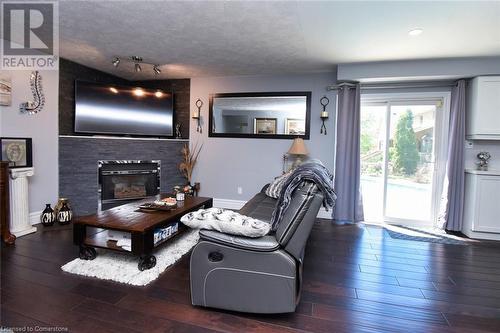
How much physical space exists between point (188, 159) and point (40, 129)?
84.8 inches

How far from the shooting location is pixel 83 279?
217cm

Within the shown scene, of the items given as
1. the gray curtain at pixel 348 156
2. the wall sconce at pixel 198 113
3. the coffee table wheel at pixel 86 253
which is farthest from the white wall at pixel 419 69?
the coffee table wheel at pixel 86 253

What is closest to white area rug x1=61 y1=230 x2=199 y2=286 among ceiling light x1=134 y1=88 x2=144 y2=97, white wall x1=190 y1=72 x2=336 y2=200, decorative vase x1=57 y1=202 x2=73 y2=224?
decorative vase x1=57 y1=202 x2=73 y2=224

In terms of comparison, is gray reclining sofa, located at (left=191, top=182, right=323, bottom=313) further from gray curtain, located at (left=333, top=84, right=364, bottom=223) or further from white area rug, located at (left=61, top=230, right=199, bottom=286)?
gray curtain, located at (left=333, top=84, right=364, bottom=223)

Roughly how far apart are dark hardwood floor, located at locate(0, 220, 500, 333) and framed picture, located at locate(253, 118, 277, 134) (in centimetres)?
229

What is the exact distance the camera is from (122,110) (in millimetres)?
4414

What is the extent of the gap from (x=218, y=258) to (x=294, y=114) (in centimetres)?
322

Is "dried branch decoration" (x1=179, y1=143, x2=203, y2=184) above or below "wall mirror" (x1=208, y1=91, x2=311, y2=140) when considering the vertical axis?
below

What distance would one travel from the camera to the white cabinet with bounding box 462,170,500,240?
3.46 m

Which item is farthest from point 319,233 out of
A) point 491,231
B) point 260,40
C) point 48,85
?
point 48,85

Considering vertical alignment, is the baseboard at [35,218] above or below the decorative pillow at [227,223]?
below

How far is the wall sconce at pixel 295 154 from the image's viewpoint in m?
4.10

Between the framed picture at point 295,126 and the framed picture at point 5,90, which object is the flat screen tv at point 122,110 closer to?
the framed picture at point 5,90

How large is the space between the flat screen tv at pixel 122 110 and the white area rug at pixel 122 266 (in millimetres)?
2378
